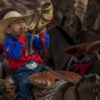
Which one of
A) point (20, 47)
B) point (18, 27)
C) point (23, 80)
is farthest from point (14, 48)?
point (23, 80)

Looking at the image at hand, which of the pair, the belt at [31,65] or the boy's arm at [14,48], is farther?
the belt at [31,65]

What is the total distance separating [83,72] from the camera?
321 centimetres

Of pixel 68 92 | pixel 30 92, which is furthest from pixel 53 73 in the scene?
pixel 68 92

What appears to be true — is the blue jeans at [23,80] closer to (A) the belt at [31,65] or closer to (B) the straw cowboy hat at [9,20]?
(A) the belt at [31,65]

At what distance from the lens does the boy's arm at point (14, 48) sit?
2.82 m

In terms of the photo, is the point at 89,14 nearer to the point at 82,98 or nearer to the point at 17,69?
the point at 17,69

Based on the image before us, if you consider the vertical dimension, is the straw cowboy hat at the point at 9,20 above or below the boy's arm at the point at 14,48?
above

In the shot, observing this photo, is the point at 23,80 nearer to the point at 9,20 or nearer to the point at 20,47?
the point at 20,47

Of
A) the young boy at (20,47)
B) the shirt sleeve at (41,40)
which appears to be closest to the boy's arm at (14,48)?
the young boy at (20,47)

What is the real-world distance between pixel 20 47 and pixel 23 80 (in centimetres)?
31

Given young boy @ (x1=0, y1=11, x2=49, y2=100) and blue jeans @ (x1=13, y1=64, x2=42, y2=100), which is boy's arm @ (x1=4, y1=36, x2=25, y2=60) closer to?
young boy @ (x1=0, y1=11, x2=49, y2=100)

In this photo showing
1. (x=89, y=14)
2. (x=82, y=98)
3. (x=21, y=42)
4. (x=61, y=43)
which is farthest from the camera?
(x=89, y=14)

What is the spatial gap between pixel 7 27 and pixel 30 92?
0.65 m

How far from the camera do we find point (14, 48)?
282cm
